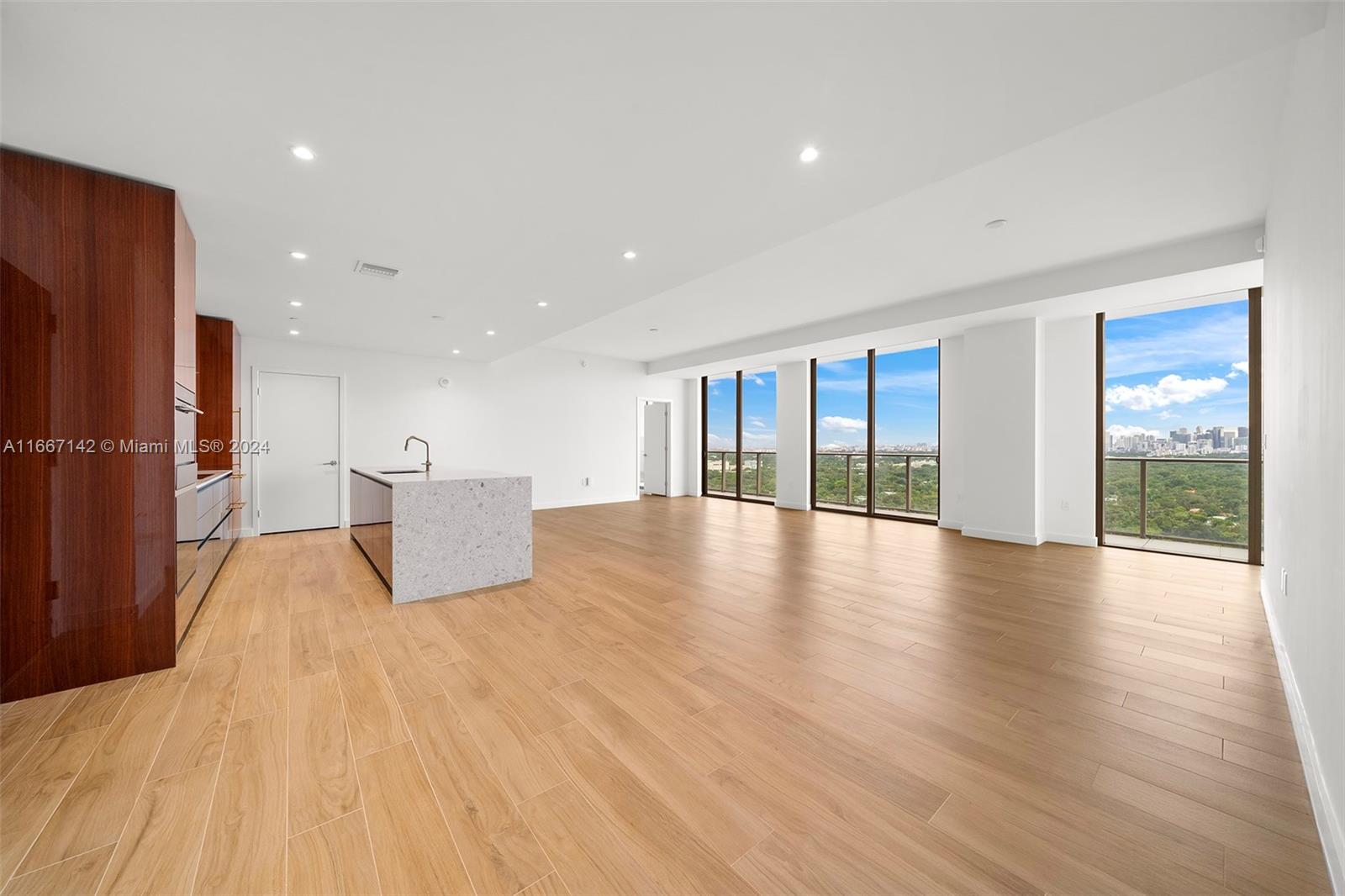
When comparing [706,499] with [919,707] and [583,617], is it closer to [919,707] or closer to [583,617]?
[583,617]

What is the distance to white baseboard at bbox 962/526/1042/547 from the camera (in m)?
5.42

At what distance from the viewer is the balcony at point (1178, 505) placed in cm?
469

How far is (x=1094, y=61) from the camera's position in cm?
169

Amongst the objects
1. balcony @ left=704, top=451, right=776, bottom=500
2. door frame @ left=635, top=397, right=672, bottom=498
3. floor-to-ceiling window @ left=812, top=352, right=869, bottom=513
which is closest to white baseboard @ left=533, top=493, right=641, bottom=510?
door frame @ left=635, top=397, right=672, bottom=498

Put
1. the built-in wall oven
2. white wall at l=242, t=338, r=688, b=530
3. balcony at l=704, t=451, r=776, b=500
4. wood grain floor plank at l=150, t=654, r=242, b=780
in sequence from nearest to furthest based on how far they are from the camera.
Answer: wood grain floor plank at l=150, t=654, r=242, b=780, the built-in wall oven, white wall at l=242, t=338, r=688, b=530, balcony at l=704, t=451, r=776, b=500

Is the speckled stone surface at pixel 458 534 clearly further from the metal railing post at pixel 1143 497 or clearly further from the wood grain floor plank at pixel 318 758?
the metal railing post at pixel 1143 497

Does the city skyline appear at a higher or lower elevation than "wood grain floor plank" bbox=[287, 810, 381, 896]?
higher

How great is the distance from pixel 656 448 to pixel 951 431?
19.0ft

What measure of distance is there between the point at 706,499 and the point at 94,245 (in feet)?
28.2

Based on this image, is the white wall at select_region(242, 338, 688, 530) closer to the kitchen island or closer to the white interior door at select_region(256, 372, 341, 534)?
the white interior door at select_region(256, 372, 341, 534)

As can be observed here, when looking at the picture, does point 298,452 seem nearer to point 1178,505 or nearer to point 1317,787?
point 1317,787

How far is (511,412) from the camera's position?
321 inches

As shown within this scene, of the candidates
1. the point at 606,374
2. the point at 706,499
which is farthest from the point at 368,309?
the point at 706,499

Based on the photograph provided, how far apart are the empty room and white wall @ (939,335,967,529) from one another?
6.18 feet
